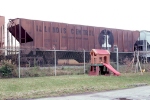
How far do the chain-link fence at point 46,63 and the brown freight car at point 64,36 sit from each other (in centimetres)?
51

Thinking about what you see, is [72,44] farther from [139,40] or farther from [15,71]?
[139,40]

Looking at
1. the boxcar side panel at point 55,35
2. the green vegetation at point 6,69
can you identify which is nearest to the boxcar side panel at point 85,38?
the boxcar side panel at point 55,35

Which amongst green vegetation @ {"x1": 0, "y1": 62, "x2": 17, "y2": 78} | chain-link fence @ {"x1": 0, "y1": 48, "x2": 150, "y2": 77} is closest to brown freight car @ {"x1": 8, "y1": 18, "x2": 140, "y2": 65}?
chain-link fence @ {"x1": 0, "y1": 48, "x2": 150, "y2": 77}

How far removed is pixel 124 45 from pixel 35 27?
1163 centimetres

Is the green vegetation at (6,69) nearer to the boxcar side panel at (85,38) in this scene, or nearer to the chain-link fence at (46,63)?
the chain-link fence at (46,63)

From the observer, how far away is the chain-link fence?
16348 millimetres

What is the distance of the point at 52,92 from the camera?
10570mm

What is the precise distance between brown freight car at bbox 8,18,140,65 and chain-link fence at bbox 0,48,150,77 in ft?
1.68

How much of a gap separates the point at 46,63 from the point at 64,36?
3843mm

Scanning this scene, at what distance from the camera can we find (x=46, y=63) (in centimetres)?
2022

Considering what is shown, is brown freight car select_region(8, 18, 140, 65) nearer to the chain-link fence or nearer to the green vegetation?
the chain-link fence

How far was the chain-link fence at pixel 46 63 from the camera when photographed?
1635cm

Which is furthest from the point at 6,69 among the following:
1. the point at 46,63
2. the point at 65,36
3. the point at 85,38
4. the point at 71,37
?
the point at 85,38

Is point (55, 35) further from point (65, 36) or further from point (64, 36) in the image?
point (65, 36)
